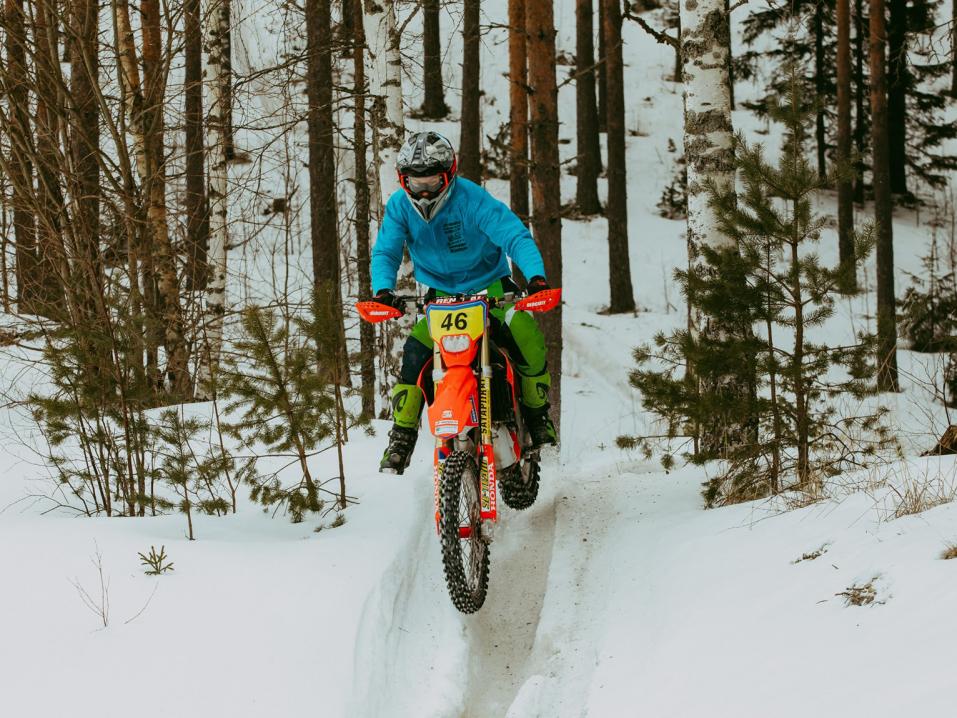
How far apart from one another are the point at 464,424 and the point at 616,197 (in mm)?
16307

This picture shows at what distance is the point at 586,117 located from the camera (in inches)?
959

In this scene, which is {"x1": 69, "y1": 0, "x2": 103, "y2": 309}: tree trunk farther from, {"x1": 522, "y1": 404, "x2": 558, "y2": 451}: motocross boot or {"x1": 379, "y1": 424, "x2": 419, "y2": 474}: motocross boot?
{"x1": 522, "y1": 404, "x2": 558, "y2": 451}: motocross boot

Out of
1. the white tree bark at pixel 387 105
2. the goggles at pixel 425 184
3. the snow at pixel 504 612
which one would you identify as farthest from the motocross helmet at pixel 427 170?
the white tree bark at pixel 387 105

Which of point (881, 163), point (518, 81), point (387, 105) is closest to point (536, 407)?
point (387, 105)

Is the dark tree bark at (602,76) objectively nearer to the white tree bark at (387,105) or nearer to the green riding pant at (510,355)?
the white tree bark at (387,105)

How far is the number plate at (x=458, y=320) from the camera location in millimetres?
5305

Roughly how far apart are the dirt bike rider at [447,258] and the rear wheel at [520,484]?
28 centimetres

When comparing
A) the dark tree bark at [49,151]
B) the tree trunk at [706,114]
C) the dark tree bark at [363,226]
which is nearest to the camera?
the dark tree bark at [49,151]

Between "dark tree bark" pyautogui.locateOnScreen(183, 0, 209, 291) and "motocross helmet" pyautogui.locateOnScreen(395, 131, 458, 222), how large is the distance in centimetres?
180

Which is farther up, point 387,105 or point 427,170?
point 387,105

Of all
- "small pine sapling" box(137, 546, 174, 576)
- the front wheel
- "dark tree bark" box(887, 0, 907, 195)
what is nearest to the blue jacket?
the front wheel

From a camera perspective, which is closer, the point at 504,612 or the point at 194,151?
the point at 504,612

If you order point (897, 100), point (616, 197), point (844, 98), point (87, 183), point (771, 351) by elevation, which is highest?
point (897, 100)

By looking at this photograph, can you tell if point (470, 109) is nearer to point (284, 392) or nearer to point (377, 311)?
point (284, 392)
